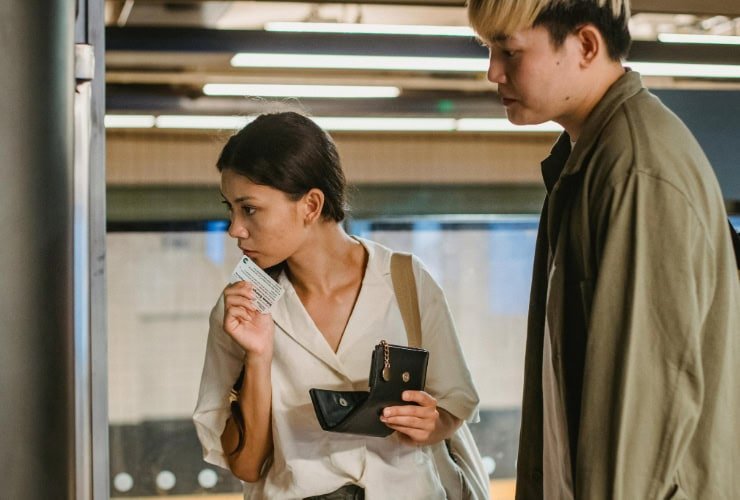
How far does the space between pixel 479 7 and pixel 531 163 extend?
4.46 m

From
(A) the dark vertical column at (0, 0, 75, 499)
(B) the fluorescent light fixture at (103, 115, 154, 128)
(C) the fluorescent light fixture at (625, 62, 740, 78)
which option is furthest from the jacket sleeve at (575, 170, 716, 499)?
(B) the fluorescent light fixture at (103, 115, 154, 128)

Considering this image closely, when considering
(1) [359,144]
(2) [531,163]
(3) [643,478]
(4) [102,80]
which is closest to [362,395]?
(3) [643,478]

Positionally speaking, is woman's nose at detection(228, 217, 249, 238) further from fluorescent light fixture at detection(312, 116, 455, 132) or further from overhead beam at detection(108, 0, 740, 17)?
fluorescent light fixture at detection(312, 116, 455, 132)

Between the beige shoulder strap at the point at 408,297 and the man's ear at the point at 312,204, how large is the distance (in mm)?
210

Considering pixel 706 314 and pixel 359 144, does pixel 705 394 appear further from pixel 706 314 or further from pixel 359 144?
pixel 359 144

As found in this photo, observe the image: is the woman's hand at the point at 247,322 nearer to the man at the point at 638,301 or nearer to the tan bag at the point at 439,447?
the tan bag at the point at 439,447

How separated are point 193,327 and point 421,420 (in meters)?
3.72

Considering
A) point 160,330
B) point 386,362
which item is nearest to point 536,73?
point 386,362

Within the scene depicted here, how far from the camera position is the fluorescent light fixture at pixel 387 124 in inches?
203

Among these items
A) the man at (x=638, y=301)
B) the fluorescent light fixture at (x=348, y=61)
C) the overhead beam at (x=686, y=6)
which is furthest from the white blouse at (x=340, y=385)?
the overhead beam at (x=686, y=6)

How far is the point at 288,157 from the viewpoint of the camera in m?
2.00

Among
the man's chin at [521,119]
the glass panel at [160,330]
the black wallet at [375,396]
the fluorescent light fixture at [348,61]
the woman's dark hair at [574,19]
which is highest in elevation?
the fluorescent light fixture at [348,61]

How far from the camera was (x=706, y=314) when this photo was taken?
Result: 1.36 m

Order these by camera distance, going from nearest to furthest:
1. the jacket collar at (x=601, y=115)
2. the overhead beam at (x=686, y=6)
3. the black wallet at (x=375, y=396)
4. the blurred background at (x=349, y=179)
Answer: the jacket collar at (x=601, y=115), the black wallet at (x=375, y=396), the overhead beam at (x=686, y=6), the blurred background at (x=349, y=179)
